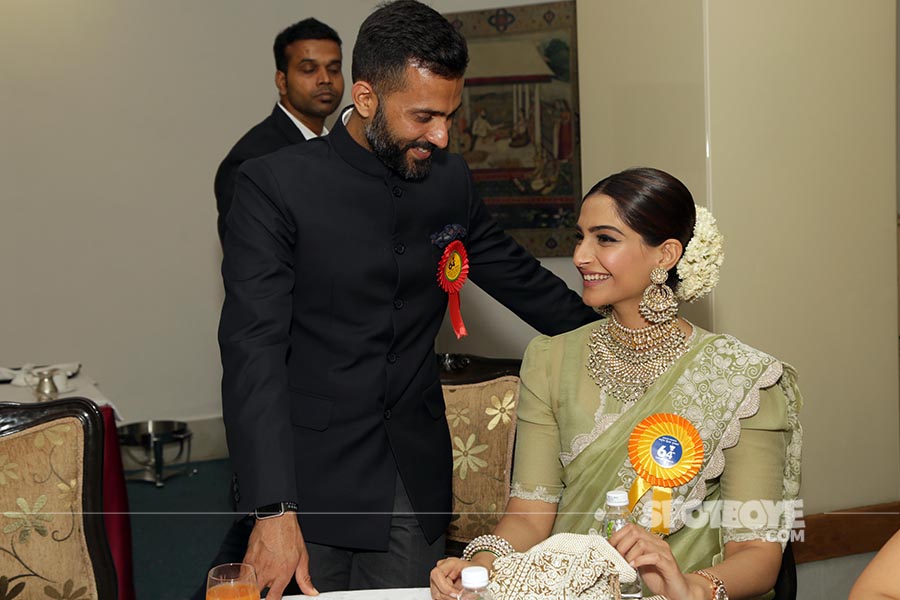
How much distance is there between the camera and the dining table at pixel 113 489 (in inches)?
118

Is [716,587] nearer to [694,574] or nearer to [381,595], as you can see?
[694,574]

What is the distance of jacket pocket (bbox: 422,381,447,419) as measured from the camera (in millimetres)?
2115

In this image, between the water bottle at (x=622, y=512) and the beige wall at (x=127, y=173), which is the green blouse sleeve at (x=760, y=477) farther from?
the beige wall at (x=127, y=173)

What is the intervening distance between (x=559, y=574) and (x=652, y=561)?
0.26 meters

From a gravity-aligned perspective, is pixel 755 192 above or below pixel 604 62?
below

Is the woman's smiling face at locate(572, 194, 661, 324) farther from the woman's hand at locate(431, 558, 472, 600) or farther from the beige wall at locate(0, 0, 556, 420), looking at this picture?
the beige wall at locate(0, 0, 556, 420)

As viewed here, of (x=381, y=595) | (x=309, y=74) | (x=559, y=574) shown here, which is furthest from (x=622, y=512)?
(x=309, y=74)

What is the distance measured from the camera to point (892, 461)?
3.09m

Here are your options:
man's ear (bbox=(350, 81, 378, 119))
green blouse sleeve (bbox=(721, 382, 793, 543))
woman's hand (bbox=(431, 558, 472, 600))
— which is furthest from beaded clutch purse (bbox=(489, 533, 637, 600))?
man's ear (bbox=(350, 81, 378, 119))

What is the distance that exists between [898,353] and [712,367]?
1.42 m

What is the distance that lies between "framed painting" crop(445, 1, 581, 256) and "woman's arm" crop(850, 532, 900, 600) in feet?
12.8

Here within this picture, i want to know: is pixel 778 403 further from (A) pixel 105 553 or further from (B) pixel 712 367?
(A) pixel 105 553

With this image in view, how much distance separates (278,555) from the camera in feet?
5.63

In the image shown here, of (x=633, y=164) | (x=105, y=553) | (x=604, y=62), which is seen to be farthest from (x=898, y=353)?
(x=105, y=553)
